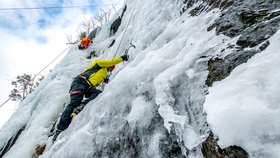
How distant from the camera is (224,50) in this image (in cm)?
267

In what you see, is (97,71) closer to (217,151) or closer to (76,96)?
(76,96)

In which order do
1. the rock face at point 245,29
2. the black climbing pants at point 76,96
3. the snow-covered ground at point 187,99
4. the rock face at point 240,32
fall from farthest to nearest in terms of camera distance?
the black climbing pants at point 76,96
the rock face at point 245,29
the rock face at point 240,32
the snow-covered ground at point 187,99

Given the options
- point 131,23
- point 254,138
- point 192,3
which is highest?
point 254,138

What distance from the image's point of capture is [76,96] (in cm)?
498

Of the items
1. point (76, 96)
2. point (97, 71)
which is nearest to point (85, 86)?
point (76, 96)

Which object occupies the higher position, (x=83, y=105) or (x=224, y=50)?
(x=224, y=50)

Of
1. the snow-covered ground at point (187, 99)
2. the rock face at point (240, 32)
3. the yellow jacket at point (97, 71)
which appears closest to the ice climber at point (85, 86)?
the yellow jacket at point (97, 71)

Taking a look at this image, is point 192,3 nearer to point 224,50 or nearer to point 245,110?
point 224,50

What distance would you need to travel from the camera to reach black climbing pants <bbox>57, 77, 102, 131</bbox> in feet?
15.7

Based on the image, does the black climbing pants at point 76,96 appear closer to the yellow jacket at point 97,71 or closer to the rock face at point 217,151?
the yellow jacket at point 97,71

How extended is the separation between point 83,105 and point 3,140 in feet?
10.1

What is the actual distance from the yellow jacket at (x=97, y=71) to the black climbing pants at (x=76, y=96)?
3.9 inches

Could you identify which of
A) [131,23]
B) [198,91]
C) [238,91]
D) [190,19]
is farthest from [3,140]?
[238,91]

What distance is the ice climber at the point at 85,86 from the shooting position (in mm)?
4843
